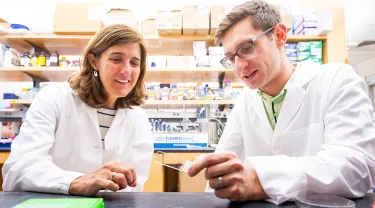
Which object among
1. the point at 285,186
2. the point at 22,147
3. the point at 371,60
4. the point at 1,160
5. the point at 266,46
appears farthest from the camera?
the point at 371,60

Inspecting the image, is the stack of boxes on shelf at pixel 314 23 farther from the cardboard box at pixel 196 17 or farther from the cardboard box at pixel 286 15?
the cardboard box at pixel 196 17

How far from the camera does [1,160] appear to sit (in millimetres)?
2516

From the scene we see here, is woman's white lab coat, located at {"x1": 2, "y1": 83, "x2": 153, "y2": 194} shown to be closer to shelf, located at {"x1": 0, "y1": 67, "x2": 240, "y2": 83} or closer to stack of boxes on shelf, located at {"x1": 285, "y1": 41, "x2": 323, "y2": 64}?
shelf, located at {"x1": 0, "y1": 67, "x2": 240, "y2": 83}

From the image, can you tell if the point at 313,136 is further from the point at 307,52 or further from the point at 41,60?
the point at 41,60

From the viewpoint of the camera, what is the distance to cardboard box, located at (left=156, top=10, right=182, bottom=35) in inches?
116

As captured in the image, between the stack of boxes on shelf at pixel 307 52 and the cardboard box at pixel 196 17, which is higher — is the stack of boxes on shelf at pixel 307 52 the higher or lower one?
the lower one

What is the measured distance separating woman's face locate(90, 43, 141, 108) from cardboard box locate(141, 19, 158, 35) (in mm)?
1960

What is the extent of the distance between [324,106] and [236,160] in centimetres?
53

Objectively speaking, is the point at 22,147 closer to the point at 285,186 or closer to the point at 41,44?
the point at 285,186

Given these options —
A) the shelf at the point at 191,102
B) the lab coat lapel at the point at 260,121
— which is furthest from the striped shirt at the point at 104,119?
the shelf at the point at 191,102

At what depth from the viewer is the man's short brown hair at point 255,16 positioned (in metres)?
1.09

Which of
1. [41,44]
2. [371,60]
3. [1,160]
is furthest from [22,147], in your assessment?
[371,60]

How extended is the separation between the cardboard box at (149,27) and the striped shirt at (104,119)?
2018mm

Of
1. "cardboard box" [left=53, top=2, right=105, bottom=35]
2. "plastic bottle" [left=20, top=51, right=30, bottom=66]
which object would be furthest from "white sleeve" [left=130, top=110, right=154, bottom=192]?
"plastic bottle" [left=20, top=51, right=30, bottom=66]
